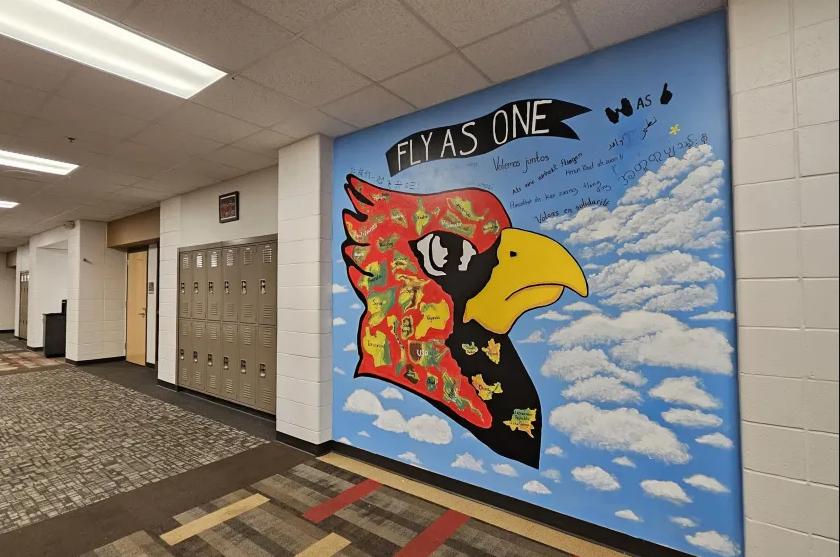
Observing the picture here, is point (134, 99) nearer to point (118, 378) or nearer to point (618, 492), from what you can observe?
point (618, 492)

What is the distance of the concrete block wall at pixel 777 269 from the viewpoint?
1.75 metres

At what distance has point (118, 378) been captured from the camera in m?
6.44

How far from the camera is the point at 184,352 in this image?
5586 mm

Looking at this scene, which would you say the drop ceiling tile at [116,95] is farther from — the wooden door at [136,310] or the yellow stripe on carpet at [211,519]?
the wooden door at [136,310]

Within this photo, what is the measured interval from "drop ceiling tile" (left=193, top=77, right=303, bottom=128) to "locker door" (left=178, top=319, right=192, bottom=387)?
134 inches

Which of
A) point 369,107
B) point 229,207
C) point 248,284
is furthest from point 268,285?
point 369,107

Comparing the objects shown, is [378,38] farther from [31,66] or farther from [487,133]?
[31,66]

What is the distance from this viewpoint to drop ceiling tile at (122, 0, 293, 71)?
2070 mm

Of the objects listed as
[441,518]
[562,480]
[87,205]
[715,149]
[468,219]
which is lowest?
[441,518]

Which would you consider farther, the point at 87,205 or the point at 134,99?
the point at 87,205

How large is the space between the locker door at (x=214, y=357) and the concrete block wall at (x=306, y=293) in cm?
164

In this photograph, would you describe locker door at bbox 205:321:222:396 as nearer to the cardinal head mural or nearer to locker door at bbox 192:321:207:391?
locker door at bbox 192:321:207:391

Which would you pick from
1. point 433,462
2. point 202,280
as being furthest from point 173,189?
point 433,462

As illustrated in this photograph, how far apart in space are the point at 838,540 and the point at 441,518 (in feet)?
7.52
